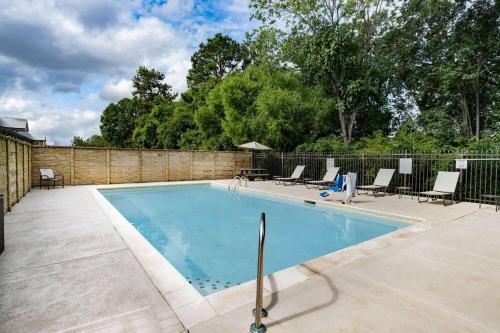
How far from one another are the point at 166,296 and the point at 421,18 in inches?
883

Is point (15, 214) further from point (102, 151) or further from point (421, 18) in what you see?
point (421, 18)

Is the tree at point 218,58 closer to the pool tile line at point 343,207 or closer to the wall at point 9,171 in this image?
the pool tile line at point 343,207

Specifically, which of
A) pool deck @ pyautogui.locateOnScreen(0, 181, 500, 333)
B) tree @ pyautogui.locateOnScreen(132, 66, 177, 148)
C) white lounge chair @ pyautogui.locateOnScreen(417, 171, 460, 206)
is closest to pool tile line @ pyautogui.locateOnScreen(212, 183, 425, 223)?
pool deck @ pyautogui.locateOnScreen(0, 181, 500, 333)

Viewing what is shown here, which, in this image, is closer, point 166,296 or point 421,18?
point 166,296

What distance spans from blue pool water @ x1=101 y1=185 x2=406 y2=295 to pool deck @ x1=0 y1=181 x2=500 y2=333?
976 millimetres

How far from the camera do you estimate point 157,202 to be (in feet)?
31.6

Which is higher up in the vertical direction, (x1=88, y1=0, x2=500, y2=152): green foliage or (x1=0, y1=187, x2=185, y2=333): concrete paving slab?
(x1=88, y1=0, x2=500, y2=152): green foliage

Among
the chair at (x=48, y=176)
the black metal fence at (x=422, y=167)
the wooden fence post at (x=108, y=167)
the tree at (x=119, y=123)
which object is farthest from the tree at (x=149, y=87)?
the black metal fence at (x=422, y=167)

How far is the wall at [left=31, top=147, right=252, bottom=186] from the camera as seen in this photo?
11.7 metres

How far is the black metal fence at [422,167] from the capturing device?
7613 mm

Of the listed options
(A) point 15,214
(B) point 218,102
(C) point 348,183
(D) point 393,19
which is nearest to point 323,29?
(D) point 393,19

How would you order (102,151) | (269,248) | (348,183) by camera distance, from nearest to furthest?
(269,248), (348,183), (102,151)

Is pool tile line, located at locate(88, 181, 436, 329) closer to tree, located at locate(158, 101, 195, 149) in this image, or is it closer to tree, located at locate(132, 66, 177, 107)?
tree, located at locate(158, 101, 195, 149)

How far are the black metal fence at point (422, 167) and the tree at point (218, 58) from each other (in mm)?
20659
